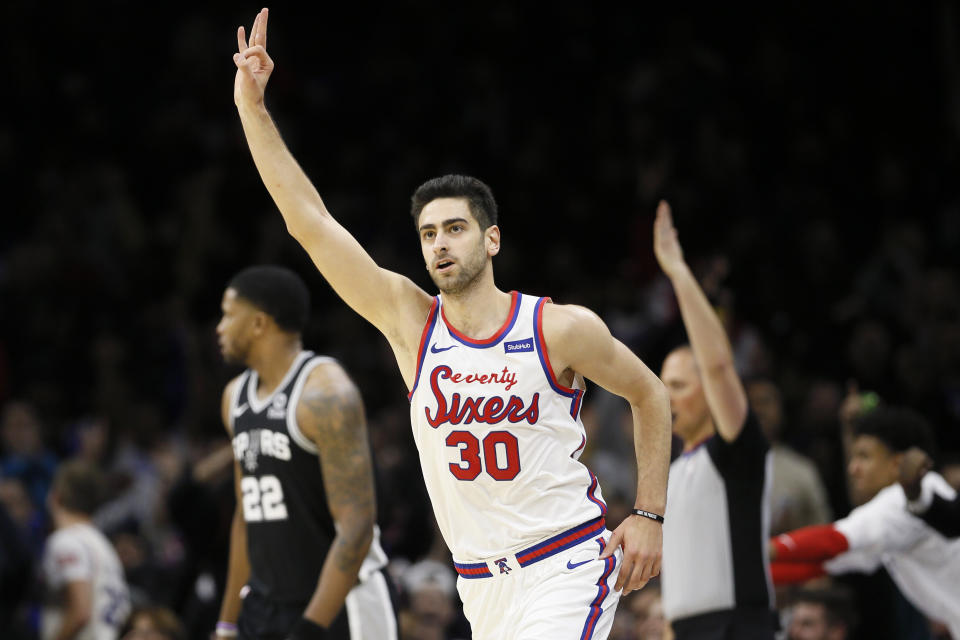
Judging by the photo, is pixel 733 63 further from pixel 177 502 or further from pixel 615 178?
pixel 177 502

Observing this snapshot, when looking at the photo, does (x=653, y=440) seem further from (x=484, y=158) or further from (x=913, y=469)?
(x=484, y=158)

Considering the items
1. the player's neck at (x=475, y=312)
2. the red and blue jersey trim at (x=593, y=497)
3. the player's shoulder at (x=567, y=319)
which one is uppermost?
the player's neck at (x=475, y=312)

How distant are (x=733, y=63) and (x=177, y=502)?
896 cm

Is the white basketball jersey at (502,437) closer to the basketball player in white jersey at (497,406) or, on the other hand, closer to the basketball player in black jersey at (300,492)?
the basketball player in white jersey at (497,406)

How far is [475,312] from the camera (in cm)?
511

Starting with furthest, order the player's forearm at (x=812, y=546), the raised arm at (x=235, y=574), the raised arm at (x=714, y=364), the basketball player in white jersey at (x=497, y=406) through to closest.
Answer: the player's forearm at (x=812, y=546) < the raised arm at (x=235, y=574) < the raised arm at (x=714, y=364) < the basketball player in white jersey at (x=497, y=406)

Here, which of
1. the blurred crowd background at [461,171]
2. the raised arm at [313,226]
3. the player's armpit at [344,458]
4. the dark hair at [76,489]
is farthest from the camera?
the blurred crowd background at [461,171]

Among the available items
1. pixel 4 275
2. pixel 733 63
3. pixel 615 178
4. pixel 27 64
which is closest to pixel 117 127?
pixel 27 64

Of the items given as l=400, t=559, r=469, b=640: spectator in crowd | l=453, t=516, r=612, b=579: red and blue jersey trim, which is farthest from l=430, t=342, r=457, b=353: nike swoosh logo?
l=400, t=559, r=469, b=640: spectator in crowd

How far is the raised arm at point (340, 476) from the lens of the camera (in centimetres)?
582

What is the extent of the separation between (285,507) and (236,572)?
66 cm

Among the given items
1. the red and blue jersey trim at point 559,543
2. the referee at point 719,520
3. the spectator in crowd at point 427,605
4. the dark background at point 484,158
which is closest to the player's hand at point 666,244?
the referee at point 719,520

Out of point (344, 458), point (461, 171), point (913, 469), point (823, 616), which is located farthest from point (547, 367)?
point (461, 171)

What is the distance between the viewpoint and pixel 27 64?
1602cm
